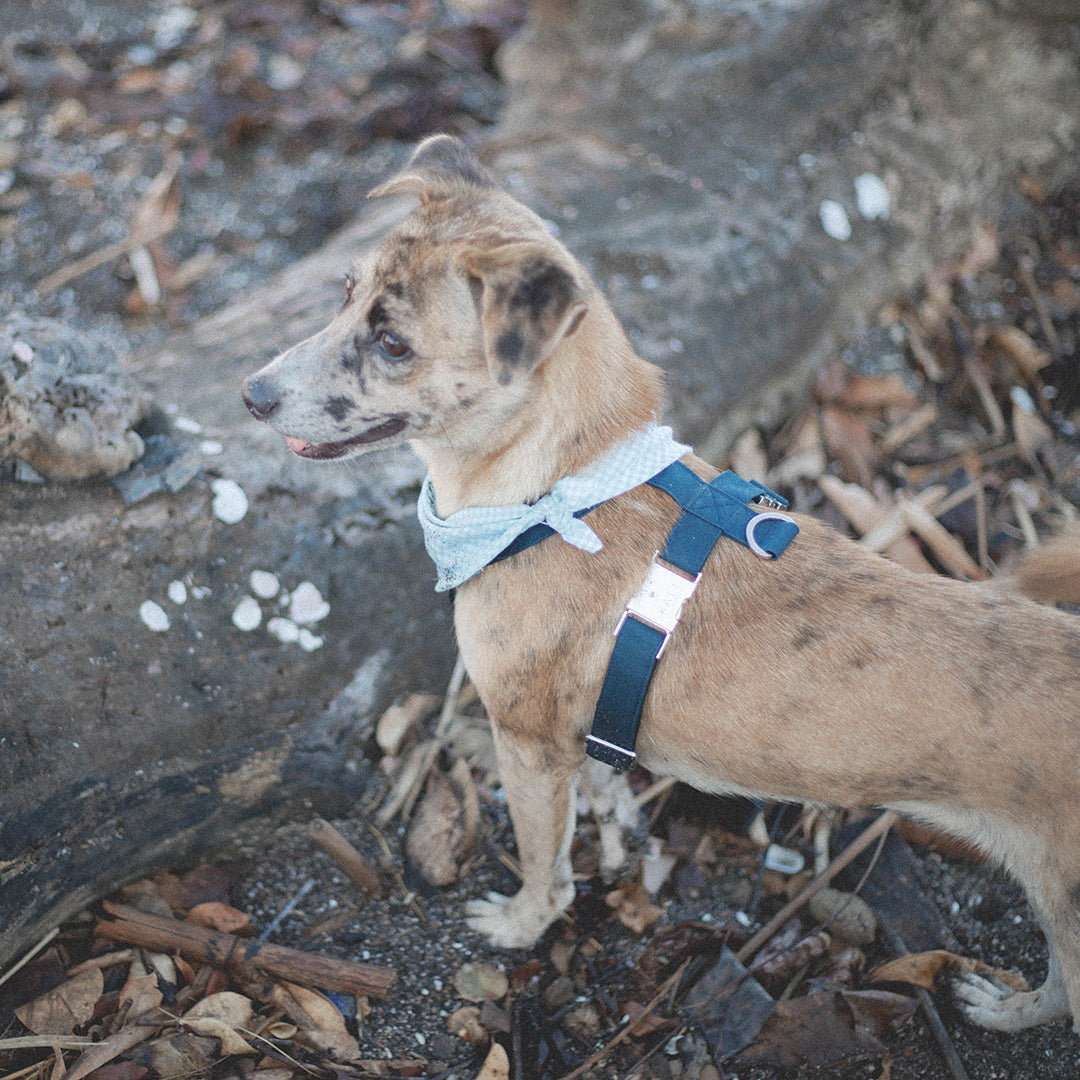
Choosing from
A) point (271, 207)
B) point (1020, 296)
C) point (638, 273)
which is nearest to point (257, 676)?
point (638, 273)

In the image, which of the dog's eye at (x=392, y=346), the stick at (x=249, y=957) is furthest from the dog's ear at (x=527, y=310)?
the stick at (x=249, y=957)

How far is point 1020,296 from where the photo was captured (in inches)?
213

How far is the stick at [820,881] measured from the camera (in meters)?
3.13

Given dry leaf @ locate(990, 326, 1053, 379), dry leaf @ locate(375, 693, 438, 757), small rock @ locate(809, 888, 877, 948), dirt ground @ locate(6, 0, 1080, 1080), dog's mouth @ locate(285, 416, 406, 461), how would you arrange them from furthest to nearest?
dry leaf @ locate(990, 326, 1053, 379), dry leaf @ locate(375, 693, 438, 757), small rock @ locate(809, 888, 877, 948), dirt ground @ locate(6, 0, 1080, 1080), dog's mouth @ locate(285, 416, 406, 461)

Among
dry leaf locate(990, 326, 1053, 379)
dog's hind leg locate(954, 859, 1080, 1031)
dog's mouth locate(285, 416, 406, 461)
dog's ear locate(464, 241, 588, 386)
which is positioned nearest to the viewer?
dog's ear locate(464, 241, 588, 386)

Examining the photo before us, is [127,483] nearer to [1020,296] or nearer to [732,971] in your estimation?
[732,971]

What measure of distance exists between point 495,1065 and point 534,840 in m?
0.74

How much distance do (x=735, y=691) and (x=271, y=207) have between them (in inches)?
193

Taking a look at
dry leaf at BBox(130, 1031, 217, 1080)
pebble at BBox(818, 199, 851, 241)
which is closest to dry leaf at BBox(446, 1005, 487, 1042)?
dry leaf at BBox(130, 1031, 217, 1080)

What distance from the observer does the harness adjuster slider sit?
2436 millimetres

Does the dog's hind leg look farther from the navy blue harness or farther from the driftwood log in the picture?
the driftwood log

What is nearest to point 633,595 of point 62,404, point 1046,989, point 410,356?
point 410,356

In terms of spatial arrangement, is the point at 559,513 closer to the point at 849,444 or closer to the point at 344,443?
the point at 344,443

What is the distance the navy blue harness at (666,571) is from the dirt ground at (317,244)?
1086 mm
